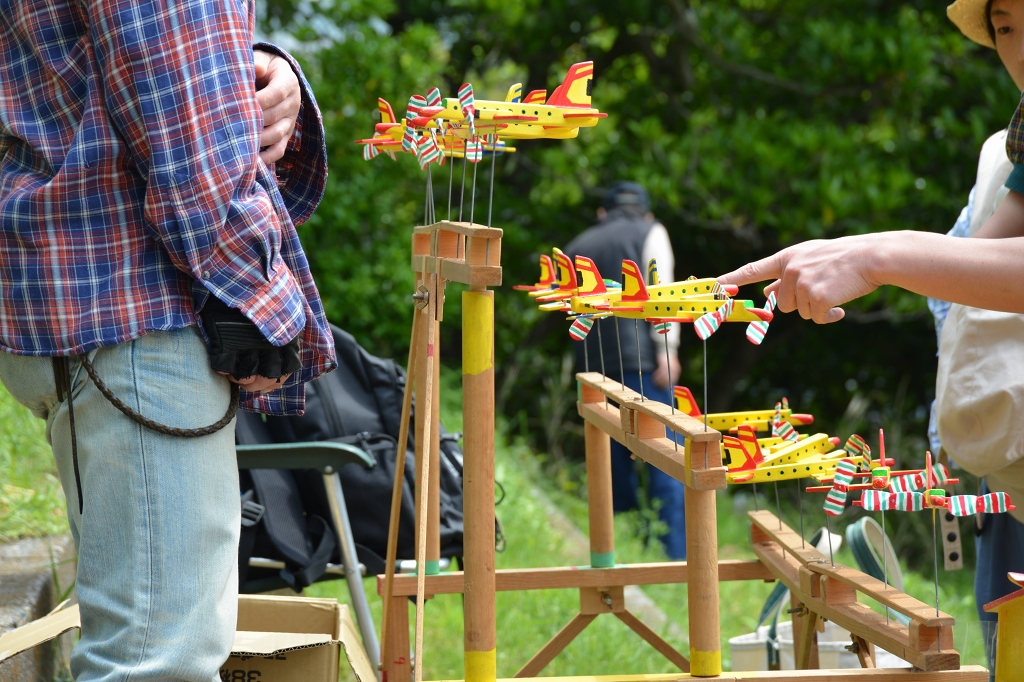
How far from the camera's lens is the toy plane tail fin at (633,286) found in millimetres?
1405

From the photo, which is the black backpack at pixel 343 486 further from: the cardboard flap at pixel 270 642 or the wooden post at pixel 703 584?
the wooden post at pixel 703 584

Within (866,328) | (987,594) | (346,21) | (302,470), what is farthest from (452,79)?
(987,594)

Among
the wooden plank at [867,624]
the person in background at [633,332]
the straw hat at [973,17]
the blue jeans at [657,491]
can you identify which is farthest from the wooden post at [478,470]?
the person in background at [633,332]

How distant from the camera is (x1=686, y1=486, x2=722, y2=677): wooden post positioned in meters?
1.34

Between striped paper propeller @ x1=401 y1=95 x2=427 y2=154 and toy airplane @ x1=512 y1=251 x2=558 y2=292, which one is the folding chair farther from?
striped paper propeller @ x1=401 y1=95 x2=427 y2=154

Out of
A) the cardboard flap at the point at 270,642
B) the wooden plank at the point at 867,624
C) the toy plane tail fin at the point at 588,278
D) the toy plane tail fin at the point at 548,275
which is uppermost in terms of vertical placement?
the toy plane tail fin at the point at 548,275

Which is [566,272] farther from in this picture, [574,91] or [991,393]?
[991,393]

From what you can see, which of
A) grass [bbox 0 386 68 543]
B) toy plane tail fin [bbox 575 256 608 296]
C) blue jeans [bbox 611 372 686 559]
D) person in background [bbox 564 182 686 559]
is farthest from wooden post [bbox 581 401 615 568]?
person in background [bbox 564 182 686 559]

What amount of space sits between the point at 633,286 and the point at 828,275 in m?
0.28

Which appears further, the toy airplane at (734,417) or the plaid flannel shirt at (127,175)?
the toy airplane at (734,417)

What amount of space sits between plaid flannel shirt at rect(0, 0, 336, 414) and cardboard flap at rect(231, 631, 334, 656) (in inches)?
22.3

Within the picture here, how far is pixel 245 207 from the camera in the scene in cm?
117

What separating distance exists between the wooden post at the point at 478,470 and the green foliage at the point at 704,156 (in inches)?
157

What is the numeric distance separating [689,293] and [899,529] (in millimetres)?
4266
